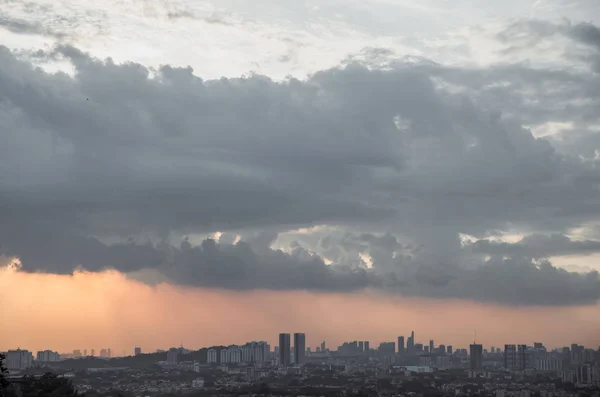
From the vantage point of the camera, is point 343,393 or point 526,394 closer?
point 526,394

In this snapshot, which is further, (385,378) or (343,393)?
(385,378)

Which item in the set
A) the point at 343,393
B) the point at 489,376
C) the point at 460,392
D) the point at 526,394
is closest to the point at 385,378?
the point at 489,376

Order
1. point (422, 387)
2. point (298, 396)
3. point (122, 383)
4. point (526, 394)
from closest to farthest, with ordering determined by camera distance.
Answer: point (526, 394), point (298, 396), point (422, 387), point (122, 383)

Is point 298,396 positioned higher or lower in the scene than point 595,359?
lower

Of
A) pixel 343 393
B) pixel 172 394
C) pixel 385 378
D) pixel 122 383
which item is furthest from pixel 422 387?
pixel 122 383

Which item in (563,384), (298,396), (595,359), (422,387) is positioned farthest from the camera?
(422,387)

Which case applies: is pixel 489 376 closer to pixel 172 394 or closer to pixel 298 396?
pixel 298 396

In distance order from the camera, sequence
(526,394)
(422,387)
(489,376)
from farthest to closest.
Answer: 1. (489,376)
2. (422,387)
3. (526,394)

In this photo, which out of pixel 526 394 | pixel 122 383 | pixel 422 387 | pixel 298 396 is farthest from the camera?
pixel 122 383

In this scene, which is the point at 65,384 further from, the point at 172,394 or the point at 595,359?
the point at 595,359
